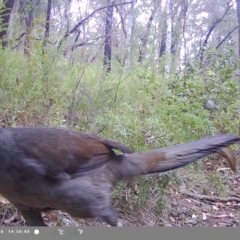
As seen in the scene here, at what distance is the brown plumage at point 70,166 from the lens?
5.88ft

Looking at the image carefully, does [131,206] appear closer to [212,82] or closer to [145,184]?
[145,184]

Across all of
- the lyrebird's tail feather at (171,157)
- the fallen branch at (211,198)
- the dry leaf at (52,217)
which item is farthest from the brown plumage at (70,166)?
the fallen branch at (211,198)

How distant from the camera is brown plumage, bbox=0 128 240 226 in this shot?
179 centimetres

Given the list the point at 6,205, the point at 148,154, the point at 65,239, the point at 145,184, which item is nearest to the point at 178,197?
the point at 145,184

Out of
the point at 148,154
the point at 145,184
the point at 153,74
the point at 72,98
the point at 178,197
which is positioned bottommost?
the point at 178,197

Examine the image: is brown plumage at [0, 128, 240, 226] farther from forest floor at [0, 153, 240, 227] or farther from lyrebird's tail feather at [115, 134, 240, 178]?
forest floor at [0, 153, 240, 227]

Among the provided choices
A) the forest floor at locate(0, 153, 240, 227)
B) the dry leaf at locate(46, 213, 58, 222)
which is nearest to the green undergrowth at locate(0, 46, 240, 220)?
the forest floor at locate(0, 153, 240, 227)

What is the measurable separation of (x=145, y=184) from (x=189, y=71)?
257cm

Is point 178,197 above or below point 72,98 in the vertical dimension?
below

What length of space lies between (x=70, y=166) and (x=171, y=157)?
605mm

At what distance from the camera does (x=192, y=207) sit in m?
3.08

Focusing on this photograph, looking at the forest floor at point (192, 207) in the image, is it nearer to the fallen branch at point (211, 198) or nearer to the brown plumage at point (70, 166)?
the fallen branch at point (211, 198)

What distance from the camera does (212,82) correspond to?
4375 mm

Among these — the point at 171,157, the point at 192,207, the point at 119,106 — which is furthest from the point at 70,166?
the point at 119,106
